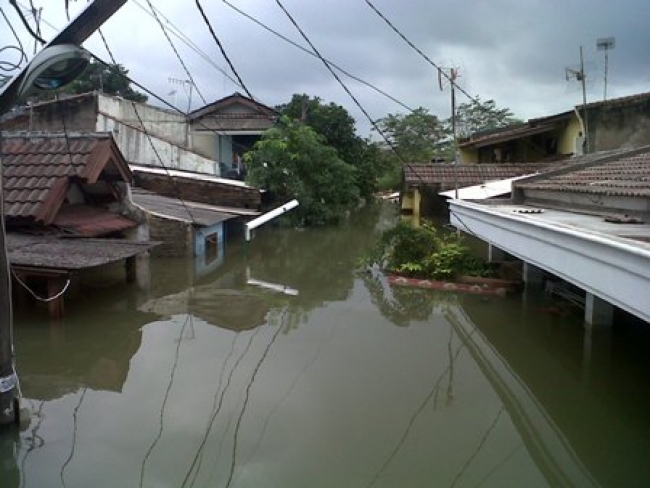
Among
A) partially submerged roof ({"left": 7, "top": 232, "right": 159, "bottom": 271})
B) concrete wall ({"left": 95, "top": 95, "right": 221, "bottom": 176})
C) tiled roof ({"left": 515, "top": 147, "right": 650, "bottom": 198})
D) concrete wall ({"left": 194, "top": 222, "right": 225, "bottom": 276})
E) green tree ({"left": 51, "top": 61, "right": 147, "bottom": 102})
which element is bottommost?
concrete wall ({"left": 194, "top": 222, "right": 225, "bottom": 276})

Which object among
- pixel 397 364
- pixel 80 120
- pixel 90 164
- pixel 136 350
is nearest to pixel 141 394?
pixel 136 350

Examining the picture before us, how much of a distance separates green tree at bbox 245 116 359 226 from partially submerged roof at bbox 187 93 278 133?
231 inches

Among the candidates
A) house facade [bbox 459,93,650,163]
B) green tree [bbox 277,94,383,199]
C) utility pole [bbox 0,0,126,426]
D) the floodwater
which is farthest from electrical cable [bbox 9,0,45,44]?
green tree [bbox 277,94,383,199]

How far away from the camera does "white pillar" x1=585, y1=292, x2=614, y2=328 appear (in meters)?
8.13

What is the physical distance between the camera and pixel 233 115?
1201 inches

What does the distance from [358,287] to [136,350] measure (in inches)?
229

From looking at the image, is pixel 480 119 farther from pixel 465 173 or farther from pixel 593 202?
pixel 593 202

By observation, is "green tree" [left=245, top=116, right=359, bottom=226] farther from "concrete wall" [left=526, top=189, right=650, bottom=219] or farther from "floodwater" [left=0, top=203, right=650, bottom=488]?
"concrete wall" [left=526, top=189, right=650, bottom=219]

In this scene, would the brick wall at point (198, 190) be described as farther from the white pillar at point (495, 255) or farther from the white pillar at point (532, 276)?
the white pillar at point (532, 276)

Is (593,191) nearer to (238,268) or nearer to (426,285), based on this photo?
(426,285)

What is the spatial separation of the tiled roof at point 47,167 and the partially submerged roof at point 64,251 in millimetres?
590

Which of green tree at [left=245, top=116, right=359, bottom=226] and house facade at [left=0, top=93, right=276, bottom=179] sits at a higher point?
house facade at [left=0, top=93, right=276, bottom=179]

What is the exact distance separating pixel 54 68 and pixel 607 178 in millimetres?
8045

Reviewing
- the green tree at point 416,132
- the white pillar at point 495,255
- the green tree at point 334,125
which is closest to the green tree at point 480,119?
the green tree at point 416,132
